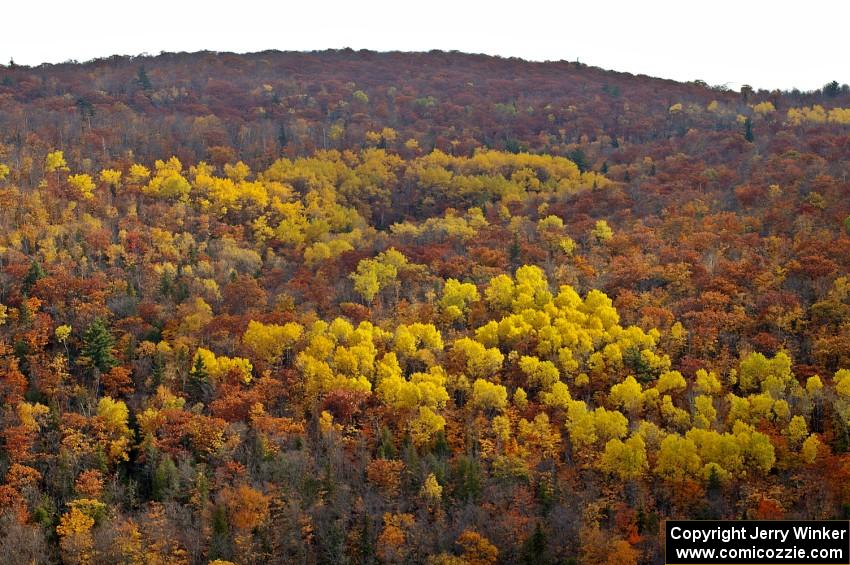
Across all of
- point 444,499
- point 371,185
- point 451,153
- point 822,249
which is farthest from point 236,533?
point 451,153

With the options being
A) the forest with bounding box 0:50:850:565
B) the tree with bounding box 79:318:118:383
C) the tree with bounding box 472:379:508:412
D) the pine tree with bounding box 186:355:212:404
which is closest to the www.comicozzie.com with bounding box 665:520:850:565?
the forest with bounding box 0:50:850:565

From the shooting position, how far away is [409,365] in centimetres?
9006

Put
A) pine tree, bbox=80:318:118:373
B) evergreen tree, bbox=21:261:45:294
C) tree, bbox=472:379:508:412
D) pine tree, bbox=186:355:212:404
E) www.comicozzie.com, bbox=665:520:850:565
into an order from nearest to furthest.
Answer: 1. www.comicozzie.com, bbox=665:520:850:565
2. tree, bbox=472:379:508:412
3. pine tree, bbox=186:355:212:404
4. pine tree, bbox=80:318:118:373
5. evergreen tree, bbox=21:261:45:294

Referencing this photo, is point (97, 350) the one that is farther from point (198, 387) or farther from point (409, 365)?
point (409, 365)

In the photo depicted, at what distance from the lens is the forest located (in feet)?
220

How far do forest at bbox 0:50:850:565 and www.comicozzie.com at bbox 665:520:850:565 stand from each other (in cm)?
476

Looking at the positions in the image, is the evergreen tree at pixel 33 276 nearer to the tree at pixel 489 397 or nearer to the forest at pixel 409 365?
the forest at pixel 409 365

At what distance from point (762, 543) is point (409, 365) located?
40.3 metres

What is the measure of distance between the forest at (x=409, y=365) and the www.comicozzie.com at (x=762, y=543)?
4.76m

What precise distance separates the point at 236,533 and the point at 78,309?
3573cm

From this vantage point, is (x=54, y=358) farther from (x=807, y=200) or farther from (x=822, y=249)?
(x=807, y=200)

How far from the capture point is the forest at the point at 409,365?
67000mm

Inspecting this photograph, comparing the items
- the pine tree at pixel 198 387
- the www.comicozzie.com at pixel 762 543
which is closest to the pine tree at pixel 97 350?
the pine tree at pixel 198 387

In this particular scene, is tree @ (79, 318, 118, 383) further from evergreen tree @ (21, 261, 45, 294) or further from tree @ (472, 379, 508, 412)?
tree @ (472, 379, 508, 412)
